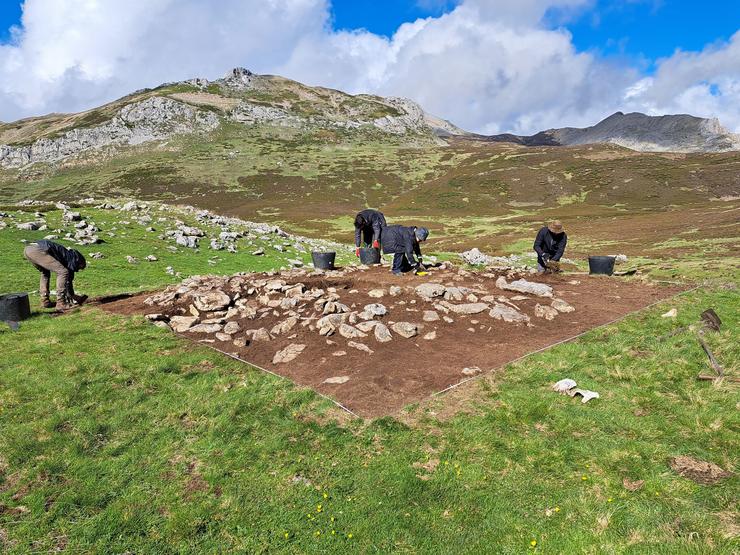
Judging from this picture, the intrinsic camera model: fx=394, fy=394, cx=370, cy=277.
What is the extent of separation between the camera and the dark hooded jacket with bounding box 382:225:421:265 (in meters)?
15.8

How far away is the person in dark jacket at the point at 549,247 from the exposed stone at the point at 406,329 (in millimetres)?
8947

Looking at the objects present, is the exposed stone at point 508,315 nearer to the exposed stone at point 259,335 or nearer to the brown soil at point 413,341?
the brown soil at point 413,341

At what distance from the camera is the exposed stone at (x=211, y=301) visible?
1267cm

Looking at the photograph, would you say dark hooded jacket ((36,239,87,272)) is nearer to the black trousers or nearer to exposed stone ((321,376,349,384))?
exposed stone ((321,376,349,384))

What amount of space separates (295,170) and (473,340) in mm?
129118

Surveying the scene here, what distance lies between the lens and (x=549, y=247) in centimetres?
1716

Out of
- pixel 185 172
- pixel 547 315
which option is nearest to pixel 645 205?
pixel 547 315

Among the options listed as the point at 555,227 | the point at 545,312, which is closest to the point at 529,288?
the point at 545,312

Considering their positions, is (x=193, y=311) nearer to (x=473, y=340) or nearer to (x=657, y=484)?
(x=473, y=340)

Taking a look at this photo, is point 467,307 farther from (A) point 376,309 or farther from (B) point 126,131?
(B) point 126,131

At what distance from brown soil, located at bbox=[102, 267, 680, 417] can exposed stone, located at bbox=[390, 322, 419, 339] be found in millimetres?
161

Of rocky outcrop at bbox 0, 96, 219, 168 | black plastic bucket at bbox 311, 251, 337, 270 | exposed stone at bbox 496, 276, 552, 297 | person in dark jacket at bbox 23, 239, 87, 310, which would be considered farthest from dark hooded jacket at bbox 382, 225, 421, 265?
rocky outcrop at bbox 0, 96, 219, 168

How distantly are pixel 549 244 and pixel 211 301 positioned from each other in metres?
13.8

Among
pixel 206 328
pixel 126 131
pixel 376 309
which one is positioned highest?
pixel 126 131
